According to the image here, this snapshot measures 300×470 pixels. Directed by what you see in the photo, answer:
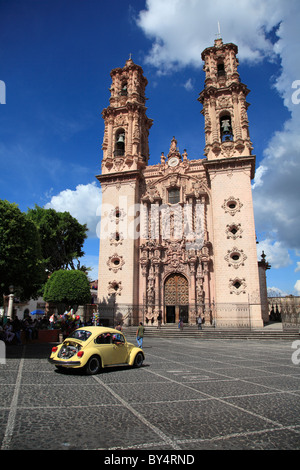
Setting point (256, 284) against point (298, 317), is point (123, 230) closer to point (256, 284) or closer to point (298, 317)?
point (256, 284)

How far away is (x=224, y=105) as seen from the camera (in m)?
30.1

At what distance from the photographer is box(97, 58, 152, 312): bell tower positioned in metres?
27.8

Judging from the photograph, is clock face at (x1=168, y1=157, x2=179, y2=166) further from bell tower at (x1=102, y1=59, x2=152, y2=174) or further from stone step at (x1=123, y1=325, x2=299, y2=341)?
stone step at (x1=123, y1=325, x2=299, y2=341)

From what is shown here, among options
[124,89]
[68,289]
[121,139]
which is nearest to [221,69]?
[124,89]

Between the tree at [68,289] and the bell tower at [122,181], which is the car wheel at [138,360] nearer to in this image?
the tree at [68,289]

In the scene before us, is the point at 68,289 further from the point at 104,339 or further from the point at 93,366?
the point at 93,366

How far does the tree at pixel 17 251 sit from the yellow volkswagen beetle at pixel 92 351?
562 cm

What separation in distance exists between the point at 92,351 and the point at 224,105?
28155 mm

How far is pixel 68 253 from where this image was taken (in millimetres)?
35438

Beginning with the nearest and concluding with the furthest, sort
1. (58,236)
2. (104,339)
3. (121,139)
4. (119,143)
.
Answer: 1. (104,339)
2. (121,139)
3. (119,143)
4. (58,236)

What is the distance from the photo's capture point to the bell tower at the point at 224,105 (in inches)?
1107

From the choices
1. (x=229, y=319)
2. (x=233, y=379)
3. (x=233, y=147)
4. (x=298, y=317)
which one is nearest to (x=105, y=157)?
(x=233, y=147)

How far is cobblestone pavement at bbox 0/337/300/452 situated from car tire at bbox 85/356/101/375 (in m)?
0.25

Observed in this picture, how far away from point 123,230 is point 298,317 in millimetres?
Answer: 15876
